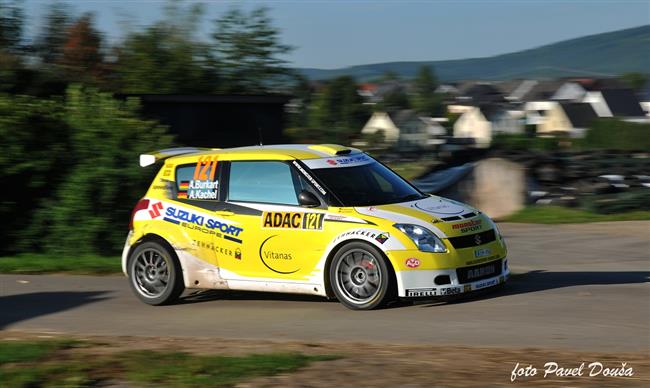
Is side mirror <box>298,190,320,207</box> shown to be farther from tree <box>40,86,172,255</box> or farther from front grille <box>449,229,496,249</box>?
tree <box>40,86,172,255</box>

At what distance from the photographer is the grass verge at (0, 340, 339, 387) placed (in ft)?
23.6

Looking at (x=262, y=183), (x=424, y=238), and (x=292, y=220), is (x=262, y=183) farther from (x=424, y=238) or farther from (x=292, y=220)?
(x=424, y=238)

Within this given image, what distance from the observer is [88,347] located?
338 inches

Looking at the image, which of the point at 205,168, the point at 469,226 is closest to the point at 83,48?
the point at 205,168

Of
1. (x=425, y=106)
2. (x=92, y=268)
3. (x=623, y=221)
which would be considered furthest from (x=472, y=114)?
(x=92, y=268)

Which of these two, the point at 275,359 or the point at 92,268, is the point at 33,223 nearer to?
the point at 92,268

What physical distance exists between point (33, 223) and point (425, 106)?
43.7m

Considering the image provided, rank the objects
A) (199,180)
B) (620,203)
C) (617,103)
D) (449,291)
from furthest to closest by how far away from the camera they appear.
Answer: (617,103), (620,203), (199,180), (449,291)

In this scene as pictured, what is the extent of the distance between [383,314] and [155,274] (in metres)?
2.82

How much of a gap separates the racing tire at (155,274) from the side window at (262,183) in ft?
3.26

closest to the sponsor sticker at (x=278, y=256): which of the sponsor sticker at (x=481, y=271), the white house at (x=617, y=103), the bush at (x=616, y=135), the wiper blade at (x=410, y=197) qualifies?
the wiper blade at (x=410, y=197)

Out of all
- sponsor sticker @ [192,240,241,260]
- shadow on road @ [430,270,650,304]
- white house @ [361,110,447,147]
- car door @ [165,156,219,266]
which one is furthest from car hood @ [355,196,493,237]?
white house @ [361,110,447,147]

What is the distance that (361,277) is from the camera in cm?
A: 994

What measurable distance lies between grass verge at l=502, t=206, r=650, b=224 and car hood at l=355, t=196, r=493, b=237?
9.23m
